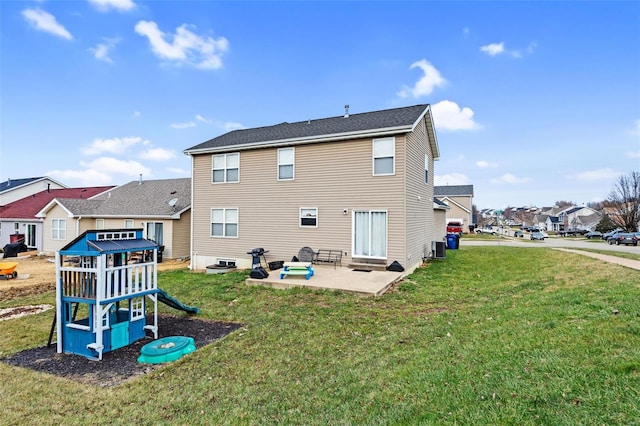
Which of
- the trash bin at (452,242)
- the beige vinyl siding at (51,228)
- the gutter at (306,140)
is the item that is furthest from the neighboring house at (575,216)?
the beige vinyl siding at (51,228)

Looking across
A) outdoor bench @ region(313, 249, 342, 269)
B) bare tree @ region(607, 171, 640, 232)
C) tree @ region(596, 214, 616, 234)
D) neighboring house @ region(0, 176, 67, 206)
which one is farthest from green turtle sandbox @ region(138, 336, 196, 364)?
tree @ region(596, 214, 616, 234)

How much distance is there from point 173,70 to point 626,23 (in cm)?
2155

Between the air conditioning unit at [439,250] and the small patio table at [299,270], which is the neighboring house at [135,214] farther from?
the air conditioning unit at [439,250]

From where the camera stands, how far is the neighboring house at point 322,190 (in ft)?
40.5

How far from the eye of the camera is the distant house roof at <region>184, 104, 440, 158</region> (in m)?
12.4

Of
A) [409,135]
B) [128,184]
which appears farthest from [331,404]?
[128,184]

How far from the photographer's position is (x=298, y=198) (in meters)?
14.0

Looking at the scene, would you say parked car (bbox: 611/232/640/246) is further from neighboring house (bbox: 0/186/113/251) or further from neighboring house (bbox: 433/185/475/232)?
neighboring house (bbox: 0/186/113/251)

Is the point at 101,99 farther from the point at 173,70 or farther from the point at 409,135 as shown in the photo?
the point at 409,135

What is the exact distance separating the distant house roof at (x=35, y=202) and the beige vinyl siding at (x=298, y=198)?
19.3 metres

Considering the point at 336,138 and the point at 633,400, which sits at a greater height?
the point at 336,138

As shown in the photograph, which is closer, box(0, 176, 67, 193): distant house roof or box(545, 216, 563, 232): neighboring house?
box(0, 176, 67, 193): distant house roof

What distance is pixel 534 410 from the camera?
3.04m

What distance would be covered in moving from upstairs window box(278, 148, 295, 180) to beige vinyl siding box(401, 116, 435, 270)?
16.4 feet
